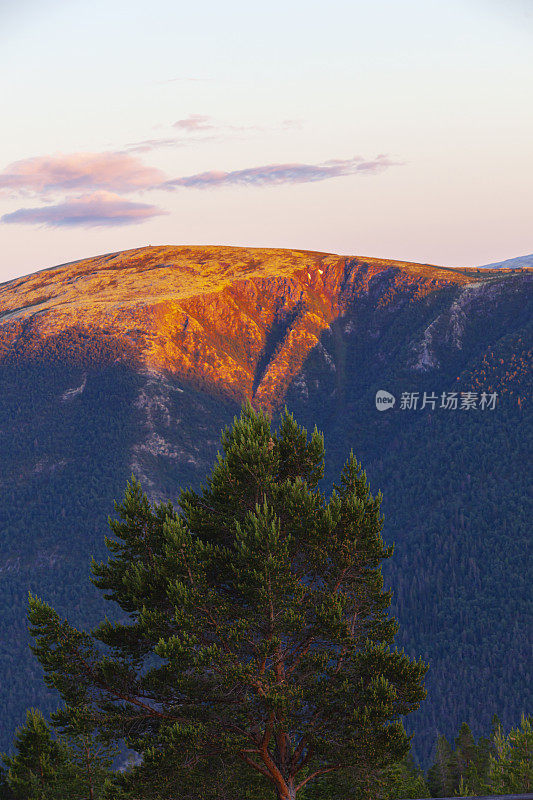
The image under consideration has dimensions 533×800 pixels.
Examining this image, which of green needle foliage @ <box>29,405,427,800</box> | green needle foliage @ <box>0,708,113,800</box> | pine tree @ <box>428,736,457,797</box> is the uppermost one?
green needle foliage @ <box>29,405,427,800</box>

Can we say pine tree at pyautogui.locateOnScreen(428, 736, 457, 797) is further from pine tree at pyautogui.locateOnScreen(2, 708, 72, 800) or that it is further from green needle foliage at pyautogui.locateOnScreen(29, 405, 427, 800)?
green needle foliage at pyautogui.locateOnScreen(29, 405, 427, 800)

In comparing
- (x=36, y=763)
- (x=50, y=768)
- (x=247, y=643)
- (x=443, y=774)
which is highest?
(x=247, y=643)

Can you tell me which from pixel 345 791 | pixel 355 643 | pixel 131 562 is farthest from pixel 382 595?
pixel 131 562

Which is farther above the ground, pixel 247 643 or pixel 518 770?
pixel 247 643

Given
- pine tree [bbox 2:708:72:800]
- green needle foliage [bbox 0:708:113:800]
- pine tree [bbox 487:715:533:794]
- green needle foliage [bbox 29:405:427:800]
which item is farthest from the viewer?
pine tree [bbox 487:715:533:794]

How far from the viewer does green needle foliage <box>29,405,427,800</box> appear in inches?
1296

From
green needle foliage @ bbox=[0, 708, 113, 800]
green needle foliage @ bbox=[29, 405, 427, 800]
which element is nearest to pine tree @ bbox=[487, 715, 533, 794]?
green needle foliage @ bbox=[0, 708, 113, 800]

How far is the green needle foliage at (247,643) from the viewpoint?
32.9m

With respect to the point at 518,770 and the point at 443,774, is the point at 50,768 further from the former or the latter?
the point at 443,774

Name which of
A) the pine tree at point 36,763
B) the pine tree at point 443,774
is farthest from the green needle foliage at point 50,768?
the pine tree at point 443,774

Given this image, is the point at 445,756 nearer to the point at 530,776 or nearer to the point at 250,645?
the point at 530,776

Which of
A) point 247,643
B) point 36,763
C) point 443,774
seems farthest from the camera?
point 443,774

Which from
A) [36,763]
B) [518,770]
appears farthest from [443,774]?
[36,763]

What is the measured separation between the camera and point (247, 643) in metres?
34.4
